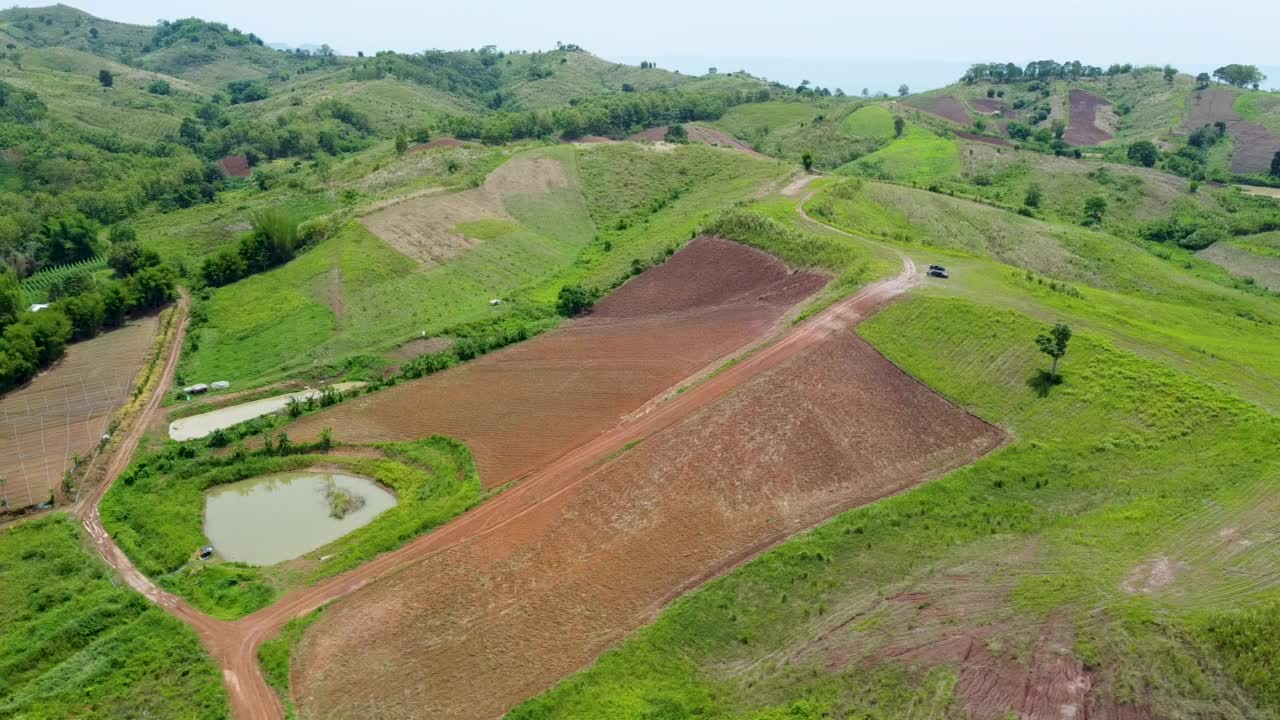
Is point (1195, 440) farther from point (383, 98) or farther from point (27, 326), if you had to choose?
point (383, 98)

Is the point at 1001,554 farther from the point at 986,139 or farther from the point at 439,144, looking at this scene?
the point at 986,139

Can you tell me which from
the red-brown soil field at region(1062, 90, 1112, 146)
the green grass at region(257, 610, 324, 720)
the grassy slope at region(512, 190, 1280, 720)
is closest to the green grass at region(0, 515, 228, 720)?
the green grass at region(257, 610, 324, 720)

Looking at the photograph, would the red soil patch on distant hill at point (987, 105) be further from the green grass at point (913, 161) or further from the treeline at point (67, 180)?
the treeline at point (67, 180)

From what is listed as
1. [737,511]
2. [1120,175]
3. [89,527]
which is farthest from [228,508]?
[1120,175]

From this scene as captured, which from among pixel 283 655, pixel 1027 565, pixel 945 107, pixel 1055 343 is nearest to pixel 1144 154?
pixel 945 107

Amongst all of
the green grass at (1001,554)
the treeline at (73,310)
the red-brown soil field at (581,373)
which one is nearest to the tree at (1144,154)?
the red-brown soil field at (581,373)
